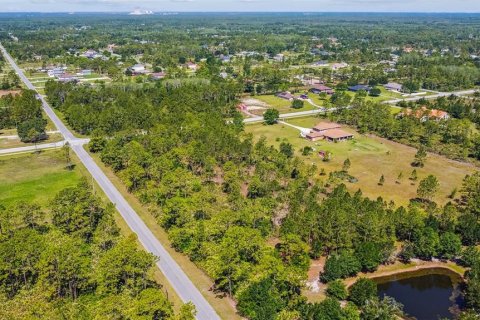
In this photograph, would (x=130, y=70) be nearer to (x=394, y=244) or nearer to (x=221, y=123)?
(x=221, y=123)

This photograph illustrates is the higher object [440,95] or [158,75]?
[158,75]

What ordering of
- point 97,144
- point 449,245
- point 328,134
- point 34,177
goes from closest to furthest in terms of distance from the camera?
1. point 449,245
2. point 34,177
3. point 97,144
4. point 328,134

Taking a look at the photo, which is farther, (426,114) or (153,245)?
(426,114)

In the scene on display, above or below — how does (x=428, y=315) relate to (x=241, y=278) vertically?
below

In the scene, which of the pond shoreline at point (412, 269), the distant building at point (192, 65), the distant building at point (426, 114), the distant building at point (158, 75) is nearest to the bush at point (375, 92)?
the distant building at point (426, 114)

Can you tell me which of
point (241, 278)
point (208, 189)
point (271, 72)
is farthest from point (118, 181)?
point (271, 72)

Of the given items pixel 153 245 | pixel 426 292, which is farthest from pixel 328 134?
pixel 153 245

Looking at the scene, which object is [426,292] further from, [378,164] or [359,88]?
[359,88]
